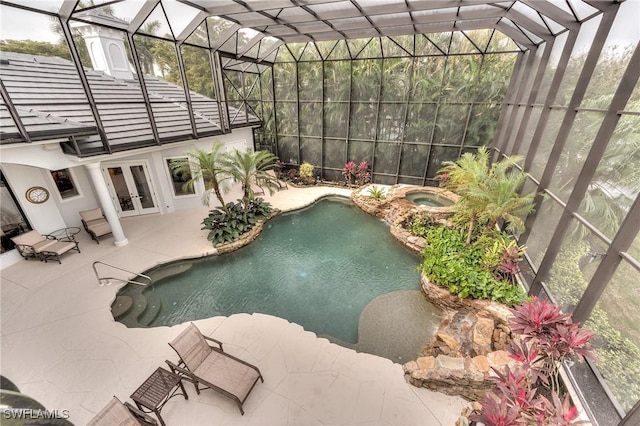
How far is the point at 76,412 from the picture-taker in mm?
4082

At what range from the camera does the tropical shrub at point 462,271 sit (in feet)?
20.6

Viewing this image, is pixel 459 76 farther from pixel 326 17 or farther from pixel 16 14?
pixel 16 14

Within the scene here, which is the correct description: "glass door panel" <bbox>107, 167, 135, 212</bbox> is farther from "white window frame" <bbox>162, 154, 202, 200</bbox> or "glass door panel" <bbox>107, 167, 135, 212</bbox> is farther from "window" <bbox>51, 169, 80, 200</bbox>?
"white window frame" <bbox>162, 154, 202, 200</bbox>

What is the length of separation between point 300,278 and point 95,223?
7.65 metres

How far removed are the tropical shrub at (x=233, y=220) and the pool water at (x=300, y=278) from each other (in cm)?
59

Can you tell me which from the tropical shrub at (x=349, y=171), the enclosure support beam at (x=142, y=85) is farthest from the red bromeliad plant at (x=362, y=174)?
the enclosure support beam at (x=142, y=85)

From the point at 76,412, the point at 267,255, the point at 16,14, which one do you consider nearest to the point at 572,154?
the point at 267,255

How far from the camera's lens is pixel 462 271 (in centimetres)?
680

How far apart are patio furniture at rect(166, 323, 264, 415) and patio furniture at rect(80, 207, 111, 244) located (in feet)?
22.5

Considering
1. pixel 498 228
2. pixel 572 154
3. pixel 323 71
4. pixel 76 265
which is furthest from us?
pixel 323 71

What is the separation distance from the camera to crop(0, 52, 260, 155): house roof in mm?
6732

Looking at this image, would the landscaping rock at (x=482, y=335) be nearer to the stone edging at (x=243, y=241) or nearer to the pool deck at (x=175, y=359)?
the pool deck at (x=175, y=359)

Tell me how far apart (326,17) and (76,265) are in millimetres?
10690

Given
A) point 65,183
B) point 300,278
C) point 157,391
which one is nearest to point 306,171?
point 300,278
